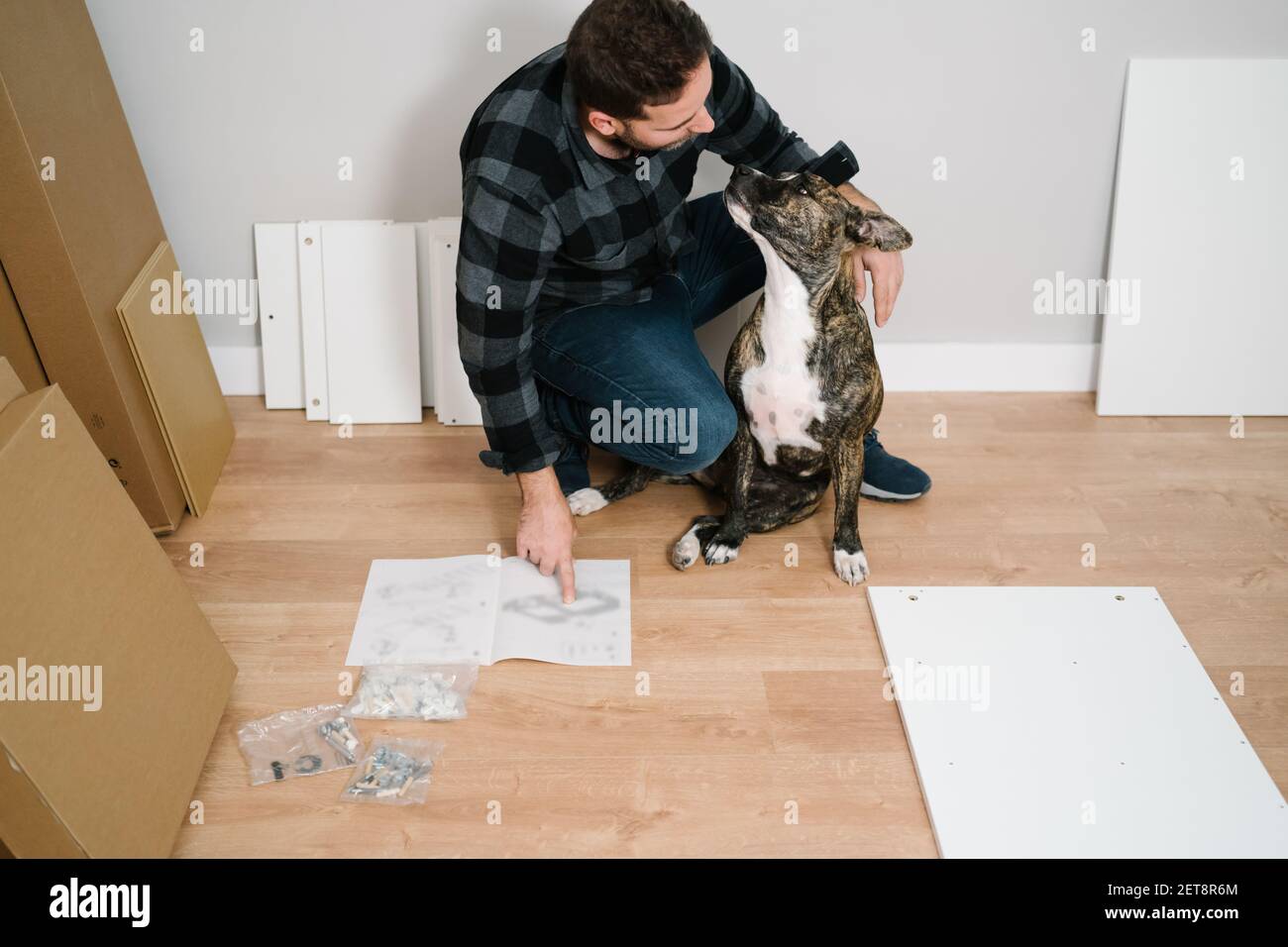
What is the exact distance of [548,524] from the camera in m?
2.16

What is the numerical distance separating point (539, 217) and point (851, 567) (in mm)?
945

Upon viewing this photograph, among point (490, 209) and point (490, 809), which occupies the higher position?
point (490, 209)

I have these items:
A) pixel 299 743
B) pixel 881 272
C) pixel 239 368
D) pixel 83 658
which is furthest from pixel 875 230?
pixel 239 368

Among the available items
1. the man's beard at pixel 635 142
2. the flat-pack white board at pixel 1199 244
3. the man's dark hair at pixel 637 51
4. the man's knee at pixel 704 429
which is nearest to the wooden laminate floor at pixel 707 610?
the flat-pack white board at pixel 1199 244

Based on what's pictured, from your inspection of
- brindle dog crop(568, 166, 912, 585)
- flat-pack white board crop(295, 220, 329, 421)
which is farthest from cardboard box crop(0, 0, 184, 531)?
brindle dog crop(568, 166, 912, 585)

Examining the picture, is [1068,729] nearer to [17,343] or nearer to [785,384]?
[785,384]

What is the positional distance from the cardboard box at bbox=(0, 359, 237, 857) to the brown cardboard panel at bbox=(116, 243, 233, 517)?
660 millimetres

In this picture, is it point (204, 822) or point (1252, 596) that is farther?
point (1252, 596)
